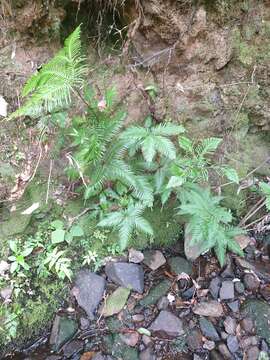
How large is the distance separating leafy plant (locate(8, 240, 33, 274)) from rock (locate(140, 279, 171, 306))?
3.76 ft

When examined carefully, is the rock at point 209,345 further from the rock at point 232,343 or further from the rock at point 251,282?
the rock at point 251,282

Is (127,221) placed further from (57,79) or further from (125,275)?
(57,79)

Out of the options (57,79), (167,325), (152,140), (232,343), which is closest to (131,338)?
(167,325)

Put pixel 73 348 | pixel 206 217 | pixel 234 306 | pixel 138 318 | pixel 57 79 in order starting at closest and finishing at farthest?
pixel 57 79 → pixel 206 217 → pixel 73 348 → pixel 138 318 → pixel 234 306

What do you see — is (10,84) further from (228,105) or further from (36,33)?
(228,105)

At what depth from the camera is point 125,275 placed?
3760 mm

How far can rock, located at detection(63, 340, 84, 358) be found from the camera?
132 inches

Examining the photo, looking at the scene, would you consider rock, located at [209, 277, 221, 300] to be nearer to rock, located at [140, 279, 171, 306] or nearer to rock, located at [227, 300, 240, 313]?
rock, located at [227, 300, 240, 313]

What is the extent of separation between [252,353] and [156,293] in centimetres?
99

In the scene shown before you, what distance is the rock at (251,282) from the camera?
388cm

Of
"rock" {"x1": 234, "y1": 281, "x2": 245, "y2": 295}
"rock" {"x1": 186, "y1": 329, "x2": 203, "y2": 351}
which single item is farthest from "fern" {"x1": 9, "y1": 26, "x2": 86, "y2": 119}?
"rock" {"x1": 234, "y1": 281, "x2": 245, "y2": 295}

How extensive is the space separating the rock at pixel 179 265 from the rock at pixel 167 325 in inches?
18.7

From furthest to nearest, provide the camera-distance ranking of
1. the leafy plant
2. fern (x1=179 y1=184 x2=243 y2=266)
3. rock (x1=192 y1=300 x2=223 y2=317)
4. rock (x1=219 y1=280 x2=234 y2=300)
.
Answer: rock (x1=219 y1=280 x2=234 y2=300), rock (x1=192 y1=300 x2=223 y2=317), the leafy plant, fern (x1=179 y1=184 x2=243 y2=266)

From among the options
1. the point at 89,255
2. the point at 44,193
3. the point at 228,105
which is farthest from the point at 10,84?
the point at 228,105
